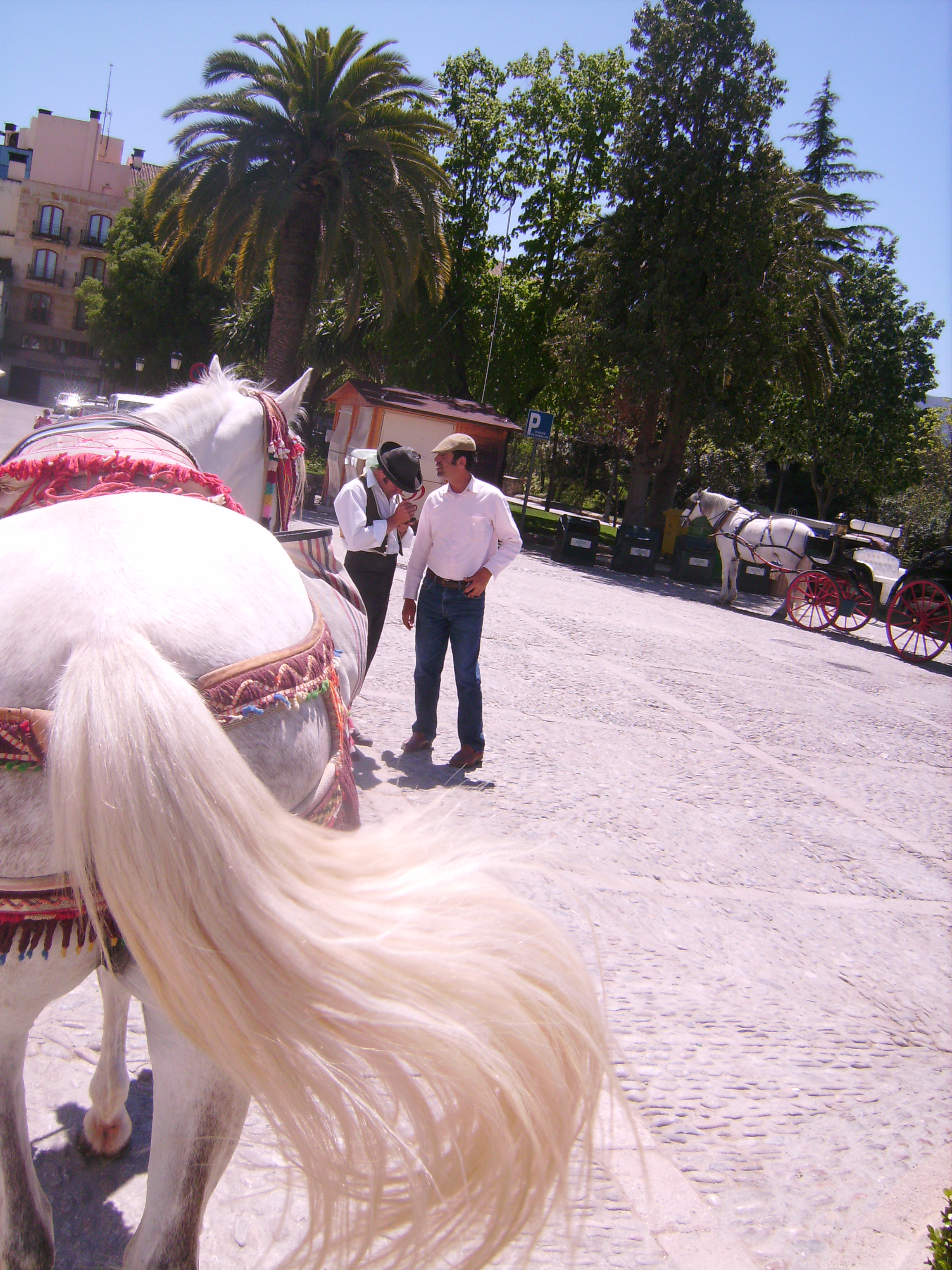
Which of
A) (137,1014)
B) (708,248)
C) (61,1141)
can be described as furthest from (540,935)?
(708,248)

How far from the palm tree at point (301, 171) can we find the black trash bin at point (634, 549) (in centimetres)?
638

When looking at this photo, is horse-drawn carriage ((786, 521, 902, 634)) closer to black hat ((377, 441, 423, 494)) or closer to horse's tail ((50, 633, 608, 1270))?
black hat ((377, 441, 423, 494))

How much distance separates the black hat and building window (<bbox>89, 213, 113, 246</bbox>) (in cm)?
5182

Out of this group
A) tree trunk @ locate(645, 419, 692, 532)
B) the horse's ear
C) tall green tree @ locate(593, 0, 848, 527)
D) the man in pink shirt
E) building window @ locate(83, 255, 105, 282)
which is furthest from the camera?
building window @ locate(83, 255, 105, 282)

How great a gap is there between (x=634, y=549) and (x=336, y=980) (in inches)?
653

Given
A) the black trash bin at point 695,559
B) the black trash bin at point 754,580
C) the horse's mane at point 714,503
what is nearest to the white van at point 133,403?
the horse's mane at point 714,503

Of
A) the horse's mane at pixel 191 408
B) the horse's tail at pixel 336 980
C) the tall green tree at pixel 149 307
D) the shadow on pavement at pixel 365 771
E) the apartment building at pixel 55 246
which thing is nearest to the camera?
the horse's tail at pixel 336 980

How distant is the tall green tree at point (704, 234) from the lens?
16.7 meters

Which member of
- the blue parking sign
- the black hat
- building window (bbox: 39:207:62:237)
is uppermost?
building window (bbox: 39:207:62:237)

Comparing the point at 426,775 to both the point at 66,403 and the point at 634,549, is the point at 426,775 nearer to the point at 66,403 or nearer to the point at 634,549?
the point at 634,549

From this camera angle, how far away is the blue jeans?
4.75m

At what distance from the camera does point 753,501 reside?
34594mm

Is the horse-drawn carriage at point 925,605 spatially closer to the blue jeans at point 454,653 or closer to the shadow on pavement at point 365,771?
the blue jeans at point 454,653

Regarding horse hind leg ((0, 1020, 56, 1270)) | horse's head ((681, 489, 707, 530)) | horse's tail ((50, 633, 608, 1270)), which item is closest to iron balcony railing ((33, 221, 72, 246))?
horse's head ((681, 489, 707, 530))
